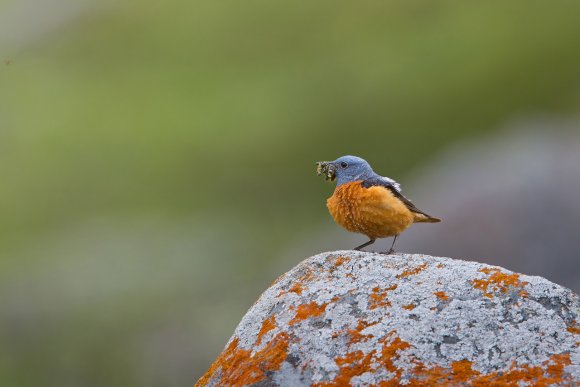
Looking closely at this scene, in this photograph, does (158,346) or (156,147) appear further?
(156,147)

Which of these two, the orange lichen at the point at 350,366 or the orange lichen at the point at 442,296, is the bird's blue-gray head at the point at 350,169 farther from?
the orange lichen at the point at 350,366

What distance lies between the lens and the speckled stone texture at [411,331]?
585 centimetres

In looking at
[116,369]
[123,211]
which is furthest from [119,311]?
[123,211]

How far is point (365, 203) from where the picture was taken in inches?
348

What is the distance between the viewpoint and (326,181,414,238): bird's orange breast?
8.84 meters

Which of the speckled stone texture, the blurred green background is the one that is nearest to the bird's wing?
the speckled stone texture

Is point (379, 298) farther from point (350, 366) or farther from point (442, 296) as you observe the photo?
point (350, 366)

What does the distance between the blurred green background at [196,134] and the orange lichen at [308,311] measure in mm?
12415

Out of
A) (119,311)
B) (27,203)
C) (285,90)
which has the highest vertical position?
(285,90)

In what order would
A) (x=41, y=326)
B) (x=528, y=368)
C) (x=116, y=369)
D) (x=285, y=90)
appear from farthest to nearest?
1. (x=285, y=90)
2. (x=41, y=326)
3. (x=116, y=369)
4. (x=528, y=368)

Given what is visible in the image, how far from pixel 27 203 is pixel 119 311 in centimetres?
1169

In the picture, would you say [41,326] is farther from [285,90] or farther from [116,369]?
[285,90]

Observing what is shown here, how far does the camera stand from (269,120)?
3769cm

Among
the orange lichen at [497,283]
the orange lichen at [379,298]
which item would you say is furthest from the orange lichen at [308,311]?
the orange lichen at [497,283]
